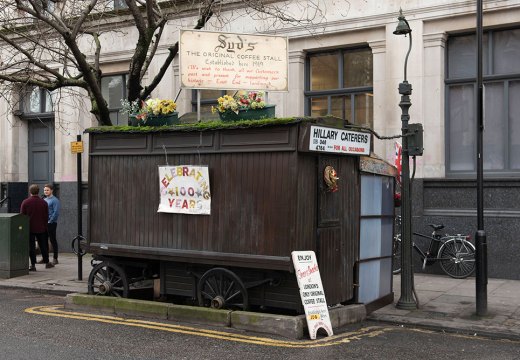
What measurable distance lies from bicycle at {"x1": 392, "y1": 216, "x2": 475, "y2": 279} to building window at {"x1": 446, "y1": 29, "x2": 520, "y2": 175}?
1578 mm

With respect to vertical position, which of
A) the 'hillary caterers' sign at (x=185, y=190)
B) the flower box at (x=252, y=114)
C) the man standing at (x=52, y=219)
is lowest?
the man standing at (x=52, y=219)

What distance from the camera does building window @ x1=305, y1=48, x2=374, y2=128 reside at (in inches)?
565

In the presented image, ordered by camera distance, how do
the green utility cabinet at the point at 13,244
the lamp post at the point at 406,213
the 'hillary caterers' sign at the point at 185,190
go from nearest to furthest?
the 'hillary caterers' sign at the point at 185,190
the lamp post at the point at 406,213
the green utility cabinet at the point at 13,244

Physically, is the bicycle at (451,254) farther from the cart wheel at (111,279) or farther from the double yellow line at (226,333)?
the cart wheel at (111,279)

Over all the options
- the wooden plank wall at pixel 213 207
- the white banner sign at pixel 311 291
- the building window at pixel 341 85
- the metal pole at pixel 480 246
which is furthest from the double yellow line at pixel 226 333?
the building window at pixel 341 85

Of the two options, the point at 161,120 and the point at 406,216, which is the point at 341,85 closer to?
the point at 406,216

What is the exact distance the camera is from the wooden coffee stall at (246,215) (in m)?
7.88

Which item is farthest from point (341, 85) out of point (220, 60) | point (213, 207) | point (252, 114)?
point (213, 207)

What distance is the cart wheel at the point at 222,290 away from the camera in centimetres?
824

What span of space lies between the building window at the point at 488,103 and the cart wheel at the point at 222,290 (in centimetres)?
682

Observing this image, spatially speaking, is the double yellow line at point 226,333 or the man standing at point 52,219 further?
the man standing at point 52,219

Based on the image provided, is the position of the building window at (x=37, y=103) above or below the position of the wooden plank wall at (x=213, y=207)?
above

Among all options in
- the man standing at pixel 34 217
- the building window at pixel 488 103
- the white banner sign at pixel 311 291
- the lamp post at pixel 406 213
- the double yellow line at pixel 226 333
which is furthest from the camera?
the man standing at pixel 34 217

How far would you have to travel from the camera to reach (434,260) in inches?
492
